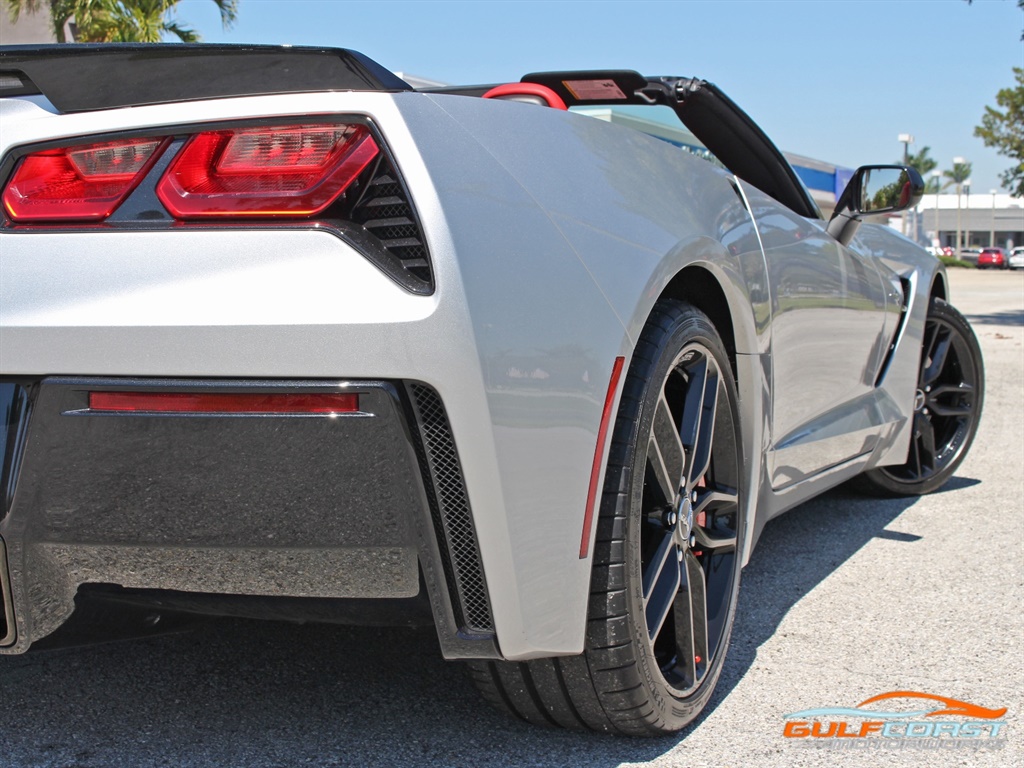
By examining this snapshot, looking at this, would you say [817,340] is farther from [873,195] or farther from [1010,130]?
[1010,130]

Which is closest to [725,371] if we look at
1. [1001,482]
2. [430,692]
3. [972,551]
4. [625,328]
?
[625,328]

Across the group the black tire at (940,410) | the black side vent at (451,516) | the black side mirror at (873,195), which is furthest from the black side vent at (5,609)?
the black tire at (940,410)

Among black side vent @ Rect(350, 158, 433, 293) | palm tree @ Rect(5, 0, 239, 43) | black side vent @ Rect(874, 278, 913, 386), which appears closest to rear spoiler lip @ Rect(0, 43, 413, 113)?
black side vent @ Rect(350, 158, 433, 293)

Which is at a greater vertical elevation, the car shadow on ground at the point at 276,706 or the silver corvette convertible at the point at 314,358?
the silver corvette convertible at the point at 314,358

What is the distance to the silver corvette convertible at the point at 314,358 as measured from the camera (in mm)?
1611

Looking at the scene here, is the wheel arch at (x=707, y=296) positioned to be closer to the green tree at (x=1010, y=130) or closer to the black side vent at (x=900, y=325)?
the black side vent at (x=900, y=325)

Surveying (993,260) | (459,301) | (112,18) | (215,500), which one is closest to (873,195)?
(459,301)

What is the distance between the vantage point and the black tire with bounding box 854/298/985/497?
4.49 metres

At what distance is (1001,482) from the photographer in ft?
15.8

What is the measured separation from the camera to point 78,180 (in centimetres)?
170

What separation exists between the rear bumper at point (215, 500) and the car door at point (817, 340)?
1351 mm

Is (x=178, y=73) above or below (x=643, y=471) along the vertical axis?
above

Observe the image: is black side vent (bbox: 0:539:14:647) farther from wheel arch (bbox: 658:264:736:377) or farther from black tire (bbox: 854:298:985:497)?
black tire (bbox: 854:298:985:497)

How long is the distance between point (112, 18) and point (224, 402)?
1870 cm
